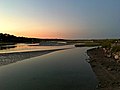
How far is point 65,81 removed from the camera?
1966 centimetres

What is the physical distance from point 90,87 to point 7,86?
668 centimetres

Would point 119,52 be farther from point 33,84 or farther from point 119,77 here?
point 33,84

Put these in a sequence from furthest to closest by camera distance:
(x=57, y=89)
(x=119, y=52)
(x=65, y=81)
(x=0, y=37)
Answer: (x=0, y=37) < (x=119, y=52) < (x=65, y=81) < (x=57, y=89)

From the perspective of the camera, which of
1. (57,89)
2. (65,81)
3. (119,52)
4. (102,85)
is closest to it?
(57,89)

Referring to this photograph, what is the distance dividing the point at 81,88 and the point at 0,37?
163 metres

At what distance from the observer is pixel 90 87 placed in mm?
17234

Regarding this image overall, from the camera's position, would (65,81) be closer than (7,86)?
No

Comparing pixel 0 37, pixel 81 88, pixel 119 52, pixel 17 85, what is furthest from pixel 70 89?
pixel 0 37

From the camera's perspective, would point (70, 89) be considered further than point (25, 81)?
No

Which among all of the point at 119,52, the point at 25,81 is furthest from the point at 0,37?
the point at 25,81

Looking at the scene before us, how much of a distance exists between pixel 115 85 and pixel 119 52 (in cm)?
1874

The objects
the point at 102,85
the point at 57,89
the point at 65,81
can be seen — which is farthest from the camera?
the point at 65,81

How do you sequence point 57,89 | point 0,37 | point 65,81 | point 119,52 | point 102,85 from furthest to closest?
point 0,37, point 119,52, point 65,81, point 102,85, point 57,89

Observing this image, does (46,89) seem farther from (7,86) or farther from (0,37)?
A: (0,37)
